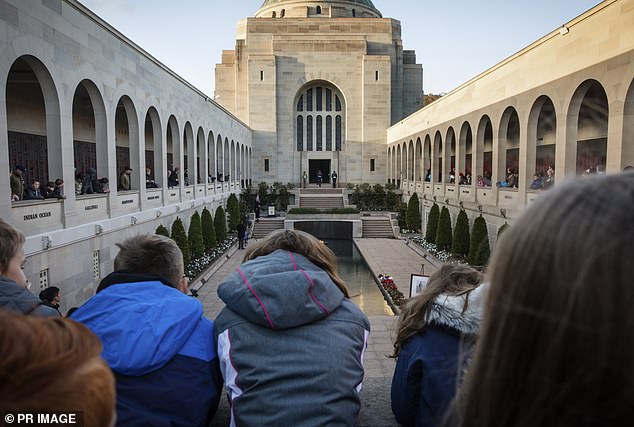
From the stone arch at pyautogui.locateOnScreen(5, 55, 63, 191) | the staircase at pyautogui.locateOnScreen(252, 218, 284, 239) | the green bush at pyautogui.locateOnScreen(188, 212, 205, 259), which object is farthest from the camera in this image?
the staircase at pyautogui.locateOnScreen(252, 218, 284, 239)

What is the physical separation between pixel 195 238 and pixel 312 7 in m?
38.5

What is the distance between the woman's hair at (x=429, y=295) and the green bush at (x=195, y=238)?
760 inches

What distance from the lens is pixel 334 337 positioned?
2330mm

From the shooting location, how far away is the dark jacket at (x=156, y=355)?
7.08 ft

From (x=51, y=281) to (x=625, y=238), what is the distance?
1163 centimetres

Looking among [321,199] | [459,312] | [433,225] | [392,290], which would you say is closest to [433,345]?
[459,312]

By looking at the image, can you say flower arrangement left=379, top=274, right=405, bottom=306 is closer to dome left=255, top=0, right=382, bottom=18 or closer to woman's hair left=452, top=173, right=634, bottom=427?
woman's hair left=452, top=173, right=634, bottom=427

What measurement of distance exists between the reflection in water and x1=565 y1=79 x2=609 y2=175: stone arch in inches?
279

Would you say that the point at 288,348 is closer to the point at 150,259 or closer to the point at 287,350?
the point at 287,350

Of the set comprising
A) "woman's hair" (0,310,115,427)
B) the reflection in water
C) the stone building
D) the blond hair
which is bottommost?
the reflection in water

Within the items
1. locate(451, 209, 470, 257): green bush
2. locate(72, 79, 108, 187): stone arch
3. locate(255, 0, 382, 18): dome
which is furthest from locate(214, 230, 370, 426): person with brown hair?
locate(255, 0, 382, 18): dome

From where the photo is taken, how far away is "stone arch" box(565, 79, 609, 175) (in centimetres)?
1438

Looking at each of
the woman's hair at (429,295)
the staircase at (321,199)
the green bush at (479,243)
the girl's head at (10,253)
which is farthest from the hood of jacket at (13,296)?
the staircase at (321,199)

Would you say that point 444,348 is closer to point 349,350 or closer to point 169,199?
point 349,350
